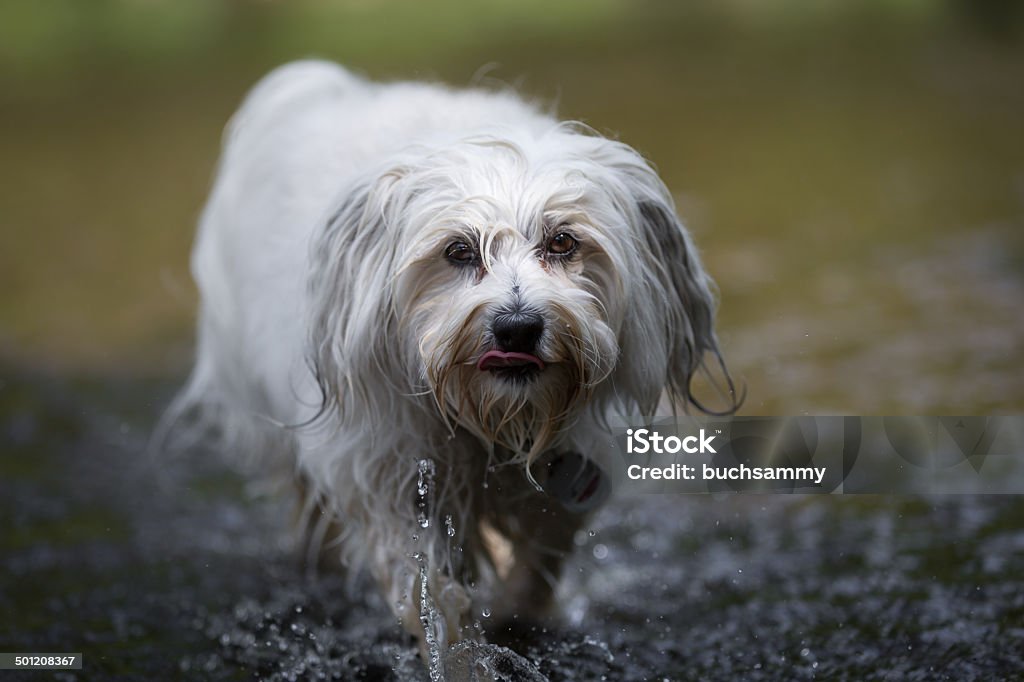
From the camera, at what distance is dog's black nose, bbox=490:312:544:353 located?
279 cm

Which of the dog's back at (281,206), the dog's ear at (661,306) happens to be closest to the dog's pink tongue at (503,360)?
the dog's ear at (661,306)

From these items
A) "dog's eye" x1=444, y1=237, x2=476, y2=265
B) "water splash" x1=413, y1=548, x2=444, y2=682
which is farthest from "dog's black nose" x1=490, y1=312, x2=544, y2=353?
"water splash" x1=413, y1=548, x2=444, y2=682

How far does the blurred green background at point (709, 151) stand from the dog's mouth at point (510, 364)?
1.19 metres

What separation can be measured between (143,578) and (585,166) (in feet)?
7.62

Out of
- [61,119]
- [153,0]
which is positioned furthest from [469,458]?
[153,0]

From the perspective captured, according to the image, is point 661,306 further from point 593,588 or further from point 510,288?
point 593,588

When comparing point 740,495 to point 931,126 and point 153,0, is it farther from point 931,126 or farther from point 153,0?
point 153,0

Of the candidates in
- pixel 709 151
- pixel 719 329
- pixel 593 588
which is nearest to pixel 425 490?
pixel 593 588

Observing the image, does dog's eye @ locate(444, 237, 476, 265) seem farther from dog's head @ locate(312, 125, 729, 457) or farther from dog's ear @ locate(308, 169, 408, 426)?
dog's ear @ locate(308, 169, 408, 426)

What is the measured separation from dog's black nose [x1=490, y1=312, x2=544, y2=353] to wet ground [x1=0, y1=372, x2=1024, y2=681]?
104cm

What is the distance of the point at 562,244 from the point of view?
3002mm

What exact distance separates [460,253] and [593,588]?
177cm

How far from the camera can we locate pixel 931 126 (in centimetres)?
934

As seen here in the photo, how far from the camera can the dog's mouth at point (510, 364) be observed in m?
2.85
